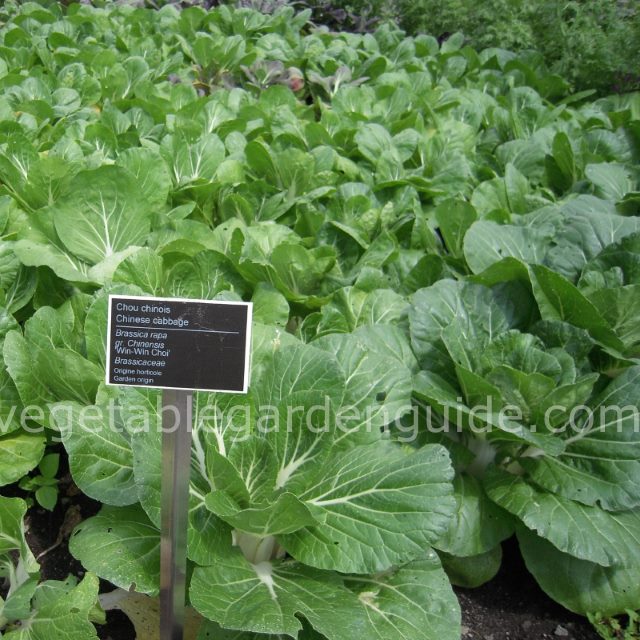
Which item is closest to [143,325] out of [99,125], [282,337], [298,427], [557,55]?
[298,427]

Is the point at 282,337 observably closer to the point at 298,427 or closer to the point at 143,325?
the point at 298,427

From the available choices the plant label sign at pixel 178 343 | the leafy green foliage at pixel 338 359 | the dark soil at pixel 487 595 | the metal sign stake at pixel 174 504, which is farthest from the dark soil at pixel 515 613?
the plant label sign at pixel 178 343

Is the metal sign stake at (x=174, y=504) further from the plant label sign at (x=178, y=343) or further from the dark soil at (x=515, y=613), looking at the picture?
the dark soil at (x=515, y=613)

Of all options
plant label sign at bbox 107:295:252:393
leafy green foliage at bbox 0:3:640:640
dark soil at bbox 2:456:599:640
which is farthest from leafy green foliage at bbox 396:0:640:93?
plant label sign at bbox 107:295:252:393

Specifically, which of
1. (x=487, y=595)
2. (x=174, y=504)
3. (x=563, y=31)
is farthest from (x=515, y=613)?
(x=563, y=31)

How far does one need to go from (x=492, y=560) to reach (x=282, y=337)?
977 mm

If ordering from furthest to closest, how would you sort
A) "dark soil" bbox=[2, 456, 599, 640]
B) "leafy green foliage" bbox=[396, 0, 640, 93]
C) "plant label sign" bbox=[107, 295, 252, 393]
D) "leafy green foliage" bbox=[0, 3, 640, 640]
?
1. "leafy green foliage" bbox=[396, 0, 640, 93]
2. "dark soil" bbox=[2, 456, 599, 640]
3. "leafy green foliage" bbox=[0, 3, 640, 640]
4. "plant label sign" bbox=[107, 295, 252, 393]

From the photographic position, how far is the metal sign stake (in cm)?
148

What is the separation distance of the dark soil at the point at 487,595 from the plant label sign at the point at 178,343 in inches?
38.0

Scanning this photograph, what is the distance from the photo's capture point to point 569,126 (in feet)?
14.4

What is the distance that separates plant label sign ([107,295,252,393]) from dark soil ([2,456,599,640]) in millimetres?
965

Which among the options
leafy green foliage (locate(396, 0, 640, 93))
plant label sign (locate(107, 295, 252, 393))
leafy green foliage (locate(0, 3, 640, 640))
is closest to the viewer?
plant label sign (locate(107, 295, 252, 393))

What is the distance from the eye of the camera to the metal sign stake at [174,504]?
1485mm

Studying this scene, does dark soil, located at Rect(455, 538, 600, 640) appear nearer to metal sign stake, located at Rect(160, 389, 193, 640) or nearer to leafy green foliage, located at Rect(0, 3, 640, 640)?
leafy green foliage, located at Rect(0, 3, 640, 640)
